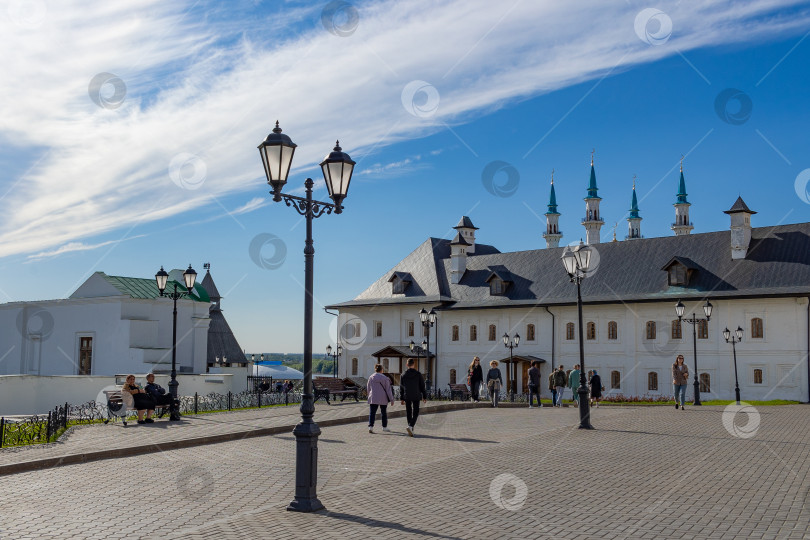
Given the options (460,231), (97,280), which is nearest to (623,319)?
(460,231)

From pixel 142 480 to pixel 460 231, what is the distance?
5489 centimetres

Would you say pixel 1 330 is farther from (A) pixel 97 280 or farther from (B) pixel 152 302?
(B) pixel 152 302

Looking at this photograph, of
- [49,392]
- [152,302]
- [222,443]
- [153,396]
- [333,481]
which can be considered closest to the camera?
[333,481]

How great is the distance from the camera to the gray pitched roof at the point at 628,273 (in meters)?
44.5

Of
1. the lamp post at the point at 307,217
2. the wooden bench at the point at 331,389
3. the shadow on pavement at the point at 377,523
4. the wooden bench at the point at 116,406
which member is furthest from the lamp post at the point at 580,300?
the wooden bench at the point at 331,389

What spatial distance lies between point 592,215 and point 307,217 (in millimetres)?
83351

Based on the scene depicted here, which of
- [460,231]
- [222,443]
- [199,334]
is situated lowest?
[222,443]

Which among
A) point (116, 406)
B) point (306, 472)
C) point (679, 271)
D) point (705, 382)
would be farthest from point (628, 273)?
point (306, 472)

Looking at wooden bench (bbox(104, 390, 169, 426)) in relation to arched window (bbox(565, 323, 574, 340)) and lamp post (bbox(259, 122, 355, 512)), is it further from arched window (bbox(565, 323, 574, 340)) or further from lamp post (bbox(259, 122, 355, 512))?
arched window (bbox(565, 323, 574, 340))

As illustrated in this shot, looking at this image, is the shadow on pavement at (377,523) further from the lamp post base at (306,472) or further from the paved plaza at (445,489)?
the lamp post base at (306,472)

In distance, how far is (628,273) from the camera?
50656 millimetres

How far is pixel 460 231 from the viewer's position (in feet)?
214

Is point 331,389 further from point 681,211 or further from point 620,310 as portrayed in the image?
point 681,211

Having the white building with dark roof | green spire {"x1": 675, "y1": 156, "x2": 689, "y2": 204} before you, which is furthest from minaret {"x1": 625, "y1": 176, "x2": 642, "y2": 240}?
the white building with dark roof
